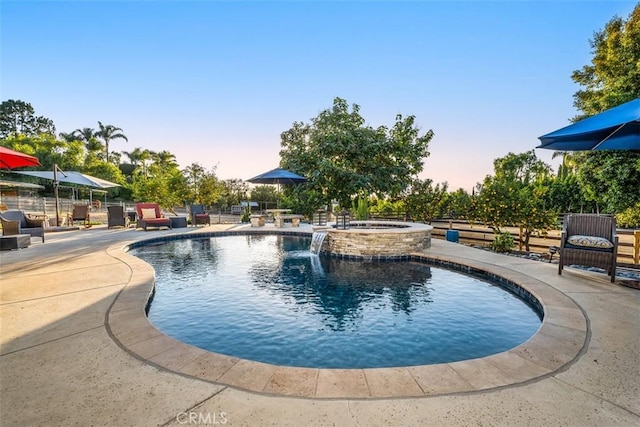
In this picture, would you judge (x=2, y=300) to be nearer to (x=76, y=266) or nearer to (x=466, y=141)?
(x=76, y=266)

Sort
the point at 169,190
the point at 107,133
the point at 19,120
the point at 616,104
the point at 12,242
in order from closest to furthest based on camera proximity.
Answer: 1. the point at 12,242
2. the point at 616,104
3. the point at 169,190
4. the point at 107,133
5. the point at 19,120

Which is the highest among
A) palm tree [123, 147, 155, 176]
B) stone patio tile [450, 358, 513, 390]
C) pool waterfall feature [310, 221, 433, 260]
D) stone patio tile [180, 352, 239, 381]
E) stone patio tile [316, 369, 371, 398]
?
palm tree [123, 147, 155, 176]

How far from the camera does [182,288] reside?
5.88 metres

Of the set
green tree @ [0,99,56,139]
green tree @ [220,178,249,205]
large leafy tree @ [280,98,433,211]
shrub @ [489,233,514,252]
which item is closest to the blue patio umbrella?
large leafy tree @ [280,98,433,211]

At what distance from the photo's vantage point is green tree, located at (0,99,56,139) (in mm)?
46094

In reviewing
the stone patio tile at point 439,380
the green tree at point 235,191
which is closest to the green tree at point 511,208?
the stone patio tile at point 439,380

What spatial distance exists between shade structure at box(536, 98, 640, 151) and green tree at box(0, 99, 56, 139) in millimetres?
62431

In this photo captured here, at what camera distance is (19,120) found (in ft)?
158

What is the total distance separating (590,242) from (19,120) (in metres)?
69.9

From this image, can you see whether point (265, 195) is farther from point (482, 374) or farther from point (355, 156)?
point (482, 374)

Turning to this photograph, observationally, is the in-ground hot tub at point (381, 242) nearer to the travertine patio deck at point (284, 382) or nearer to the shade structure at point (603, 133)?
the shade structure at point (603, 133)

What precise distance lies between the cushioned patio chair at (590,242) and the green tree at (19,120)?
6281cm

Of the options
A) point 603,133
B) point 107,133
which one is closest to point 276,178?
point 603,133

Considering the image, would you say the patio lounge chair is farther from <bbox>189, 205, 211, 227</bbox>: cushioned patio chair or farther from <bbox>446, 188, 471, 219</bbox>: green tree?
<bbox>446, 188, 471, 219</bbox>: green tree
